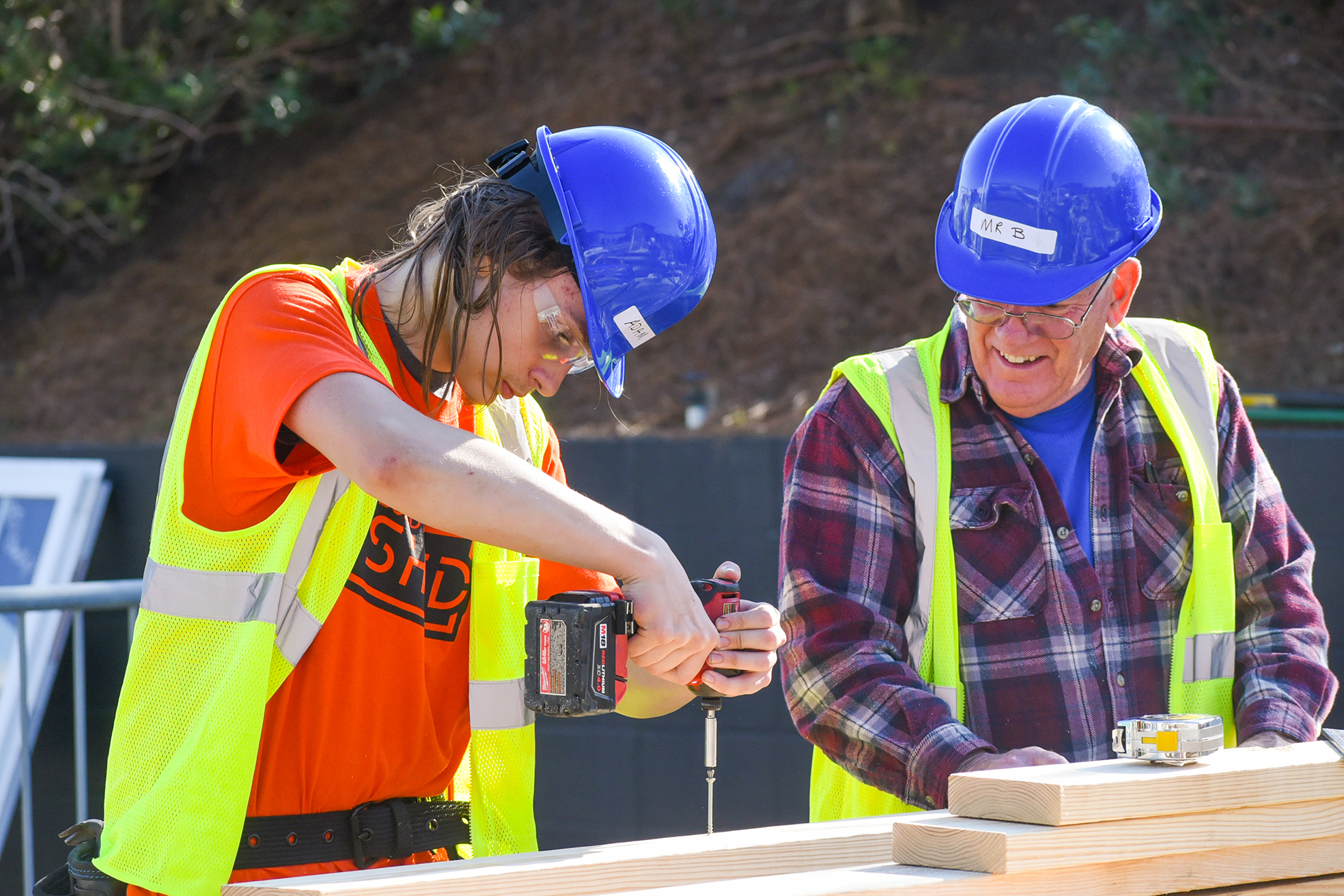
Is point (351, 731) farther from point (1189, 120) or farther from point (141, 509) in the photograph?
point (1189, 120)

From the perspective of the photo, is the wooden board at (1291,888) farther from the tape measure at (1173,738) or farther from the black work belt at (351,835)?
the black work belt at (351,835)

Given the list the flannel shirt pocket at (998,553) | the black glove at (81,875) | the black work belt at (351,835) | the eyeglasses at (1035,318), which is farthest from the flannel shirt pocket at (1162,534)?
the black glove at (81,875)

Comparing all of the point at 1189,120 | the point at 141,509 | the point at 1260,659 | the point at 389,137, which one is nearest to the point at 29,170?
the point at 389,137

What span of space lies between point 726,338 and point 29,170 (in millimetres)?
4583

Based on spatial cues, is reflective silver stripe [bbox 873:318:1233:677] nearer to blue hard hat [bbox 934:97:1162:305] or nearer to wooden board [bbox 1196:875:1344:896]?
blue hard hat [bbox 934:97:1162:305]

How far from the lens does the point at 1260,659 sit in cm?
257

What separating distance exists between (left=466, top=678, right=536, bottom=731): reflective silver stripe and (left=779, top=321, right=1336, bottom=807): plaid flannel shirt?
580 mm

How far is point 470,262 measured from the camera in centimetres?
209

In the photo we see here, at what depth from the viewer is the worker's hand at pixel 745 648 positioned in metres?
2.12

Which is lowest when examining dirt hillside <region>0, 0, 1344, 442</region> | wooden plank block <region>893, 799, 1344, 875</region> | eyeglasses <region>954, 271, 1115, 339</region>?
wooden plank block <region>893, 799, 1344, 875</region>

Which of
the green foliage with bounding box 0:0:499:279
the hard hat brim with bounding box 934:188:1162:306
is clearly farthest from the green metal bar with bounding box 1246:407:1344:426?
the green foliage with bounding box 0:0:499:279

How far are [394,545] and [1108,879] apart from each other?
1161 mm

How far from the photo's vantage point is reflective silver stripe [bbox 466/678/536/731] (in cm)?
217

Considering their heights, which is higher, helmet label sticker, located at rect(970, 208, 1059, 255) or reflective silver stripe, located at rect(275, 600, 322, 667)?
helmet label sticker, located at rect(970, 208, 1059, 255)
